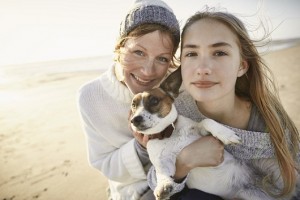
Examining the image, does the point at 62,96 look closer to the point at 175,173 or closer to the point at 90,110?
the point at 90,110

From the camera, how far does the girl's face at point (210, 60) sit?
229cm

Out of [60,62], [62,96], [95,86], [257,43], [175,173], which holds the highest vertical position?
[257,43]

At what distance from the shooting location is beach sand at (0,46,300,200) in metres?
4.25

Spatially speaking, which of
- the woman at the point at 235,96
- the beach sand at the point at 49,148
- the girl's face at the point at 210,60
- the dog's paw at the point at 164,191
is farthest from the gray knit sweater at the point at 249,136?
the beach sand at the point at 49,148

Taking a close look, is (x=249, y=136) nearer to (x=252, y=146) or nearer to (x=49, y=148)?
(x=252, y=146)

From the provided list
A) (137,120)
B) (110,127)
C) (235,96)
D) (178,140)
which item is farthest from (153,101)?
(235,96)

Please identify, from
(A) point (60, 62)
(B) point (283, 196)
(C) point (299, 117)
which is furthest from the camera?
(A) point (60, 62)

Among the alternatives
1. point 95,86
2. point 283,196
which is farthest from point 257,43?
point 95,86

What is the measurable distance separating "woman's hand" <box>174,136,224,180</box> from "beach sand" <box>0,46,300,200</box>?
1.94 meters

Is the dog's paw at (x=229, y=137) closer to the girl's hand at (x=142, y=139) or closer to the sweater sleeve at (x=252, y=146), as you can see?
the sweater sleeve at (x=252, y=146)

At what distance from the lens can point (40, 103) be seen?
899cm

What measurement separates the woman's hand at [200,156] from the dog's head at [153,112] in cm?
28

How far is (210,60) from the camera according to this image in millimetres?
2303

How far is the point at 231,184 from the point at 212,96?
27.3 inches
